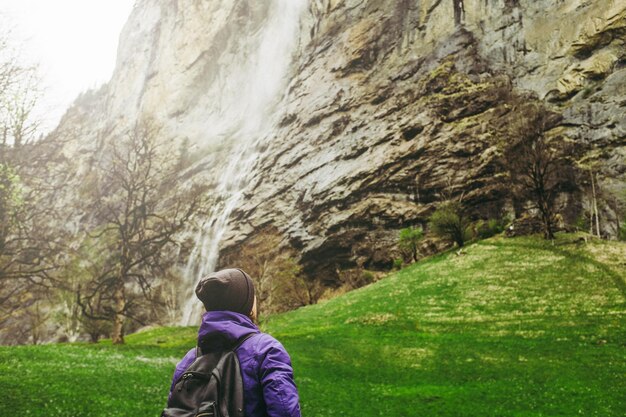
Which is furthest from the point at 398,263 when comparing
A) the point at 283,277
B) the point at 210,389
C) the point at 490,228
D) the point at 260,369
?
the point at 210,389

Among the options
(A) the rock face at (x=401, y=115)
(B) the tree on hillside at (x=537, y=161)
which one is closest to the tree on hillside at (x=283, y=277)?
(A) the rock face at (x=401, y=115)

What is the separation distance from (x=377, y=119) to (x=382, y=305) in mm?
37901

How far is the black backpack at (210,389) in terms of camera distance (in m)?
3.78

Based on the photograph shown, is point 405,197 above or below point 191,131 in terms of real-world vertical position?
below

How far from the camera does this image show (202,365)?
161 inches

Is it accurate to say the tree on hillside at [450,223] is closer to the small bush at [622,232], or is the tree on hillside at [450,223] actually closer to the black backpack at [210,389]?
the small bush at [622,232]

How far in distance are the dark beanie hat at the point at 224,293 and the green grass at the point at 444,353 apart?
35.8 ft

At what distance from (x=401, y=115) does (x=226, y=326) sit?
65287mm

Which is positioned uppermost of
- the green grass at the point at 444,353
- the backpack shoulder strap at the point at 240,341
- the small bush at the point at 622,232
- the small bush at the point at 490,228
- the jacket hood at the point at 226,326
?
the jacket hood at the point at 226,326

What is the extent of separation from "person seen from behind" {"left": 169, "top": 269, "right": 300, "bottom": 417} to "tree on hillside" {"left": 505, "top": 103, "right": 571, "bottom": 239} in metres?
44.7

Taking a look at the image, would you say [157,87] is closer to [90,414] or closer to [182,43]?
[182,43]

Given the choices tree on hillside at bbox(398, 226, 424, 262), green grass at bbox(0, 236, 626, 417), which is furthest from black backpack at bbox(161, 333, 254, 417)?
tree on hillside at bbox(398, 226, 424, 262)

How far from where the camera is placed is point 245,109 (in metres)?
102

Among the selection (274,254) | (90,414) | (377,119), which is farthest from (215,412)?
(377,119)
